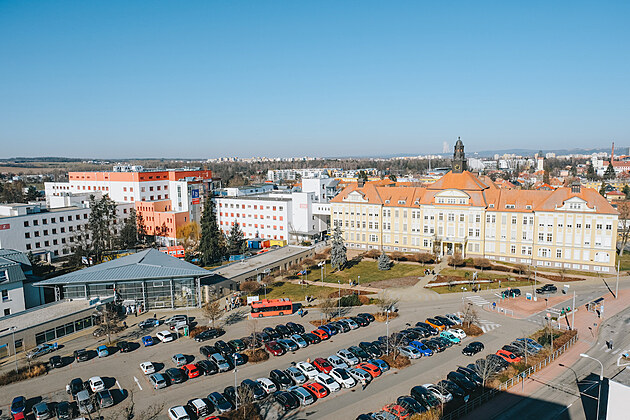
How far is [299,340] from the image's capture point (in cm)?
3512

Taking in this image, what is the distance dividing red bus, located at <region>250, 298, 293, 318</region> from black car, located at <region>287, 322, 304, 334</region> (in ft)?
13.2

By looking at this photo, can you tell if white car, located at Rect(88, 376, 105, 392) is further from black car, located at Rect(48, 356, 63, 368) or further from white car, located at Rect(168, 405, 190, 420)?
white car, located at Rect(168, 405, 190, 420)

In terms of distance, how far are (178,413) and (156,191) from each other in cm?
7742

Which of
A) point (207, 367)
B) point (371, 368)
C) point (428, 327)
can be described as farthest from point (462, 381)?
point (207, 367)

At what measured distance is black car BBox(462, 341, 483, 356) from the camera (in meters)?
32.4

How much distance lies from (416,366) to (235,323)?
17.5 m

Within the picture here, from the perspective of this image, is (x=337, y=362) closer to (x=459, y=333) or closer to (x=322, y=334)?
(x=322, y=334)

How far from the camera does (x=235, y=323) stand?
134 ft

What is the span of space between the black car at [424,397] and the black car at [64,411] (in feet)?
65.8

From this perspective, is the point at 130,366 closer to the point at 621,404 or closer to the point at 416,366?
the point at 416,366

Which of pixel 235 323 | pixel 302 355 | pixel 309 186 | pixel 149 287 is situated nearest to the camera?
pixel 302 355

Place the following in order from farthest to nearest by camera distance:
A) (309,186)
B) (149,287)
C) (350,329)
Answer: (309,186) < (149,287) < (350,329)

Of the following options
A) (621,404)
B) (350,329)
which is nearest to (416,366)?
(350,329)

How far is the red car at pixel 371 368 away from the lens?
1165 inches
